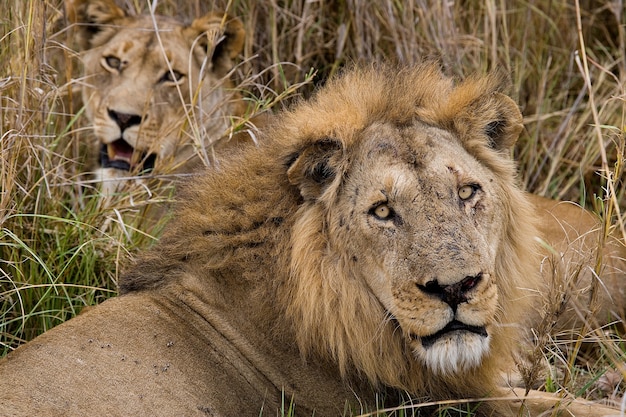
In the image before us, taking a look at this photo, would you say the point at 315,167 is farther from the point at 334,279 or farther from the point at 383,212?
the point at 334,279

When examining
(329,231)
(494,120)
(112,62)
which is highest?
(494,120)

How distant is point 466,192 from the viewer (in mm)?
3975

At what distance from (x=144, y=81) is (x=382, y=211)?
3.44 m

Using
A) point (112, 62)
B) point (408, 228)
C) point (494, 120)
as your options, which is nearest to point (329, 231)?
point (408, 228)

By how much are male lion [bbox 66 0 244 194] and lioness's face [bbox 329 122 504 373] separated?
2631mm

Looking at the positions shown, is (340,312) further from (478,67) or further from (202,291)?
(478,67)

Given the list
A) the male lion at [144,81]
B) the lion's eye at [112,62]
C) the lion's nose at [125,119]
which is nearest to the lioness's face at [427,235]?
the male lion at [144,81]

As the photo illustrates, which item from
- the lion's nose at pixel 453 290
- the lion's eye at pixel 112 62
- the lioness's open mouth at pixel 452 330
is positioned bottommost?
the lioness's open mouth at pixel 452 330

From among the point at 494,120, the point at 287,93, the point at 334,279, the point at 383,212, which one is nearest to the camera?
the point at 383,212

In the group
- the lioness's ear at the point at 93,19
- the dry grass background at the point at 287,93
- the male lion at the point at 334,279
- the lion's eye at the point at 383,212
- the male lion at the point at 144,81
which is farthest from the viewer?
the lioness's ear at the point at 93,19

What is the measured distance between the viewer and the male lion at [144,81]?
22.0 feet

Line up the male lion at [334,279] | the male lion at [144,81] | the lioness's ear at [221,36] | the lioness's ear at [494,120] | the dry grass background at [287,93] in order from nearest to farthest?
1. the male lion at [334,279]
2. the lioness's ear at [494,120]
3. the dry grass background at [287,93]
4. the male lion at [144,81]
5. the lioness's ear at [221,36]

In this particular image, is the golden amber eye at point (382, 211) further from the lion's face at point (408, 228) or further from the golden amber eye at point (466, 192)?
the golden amber eye at point (466, 192)

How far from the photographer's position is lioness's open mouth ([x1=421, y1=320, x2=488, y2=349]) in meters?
3.72
